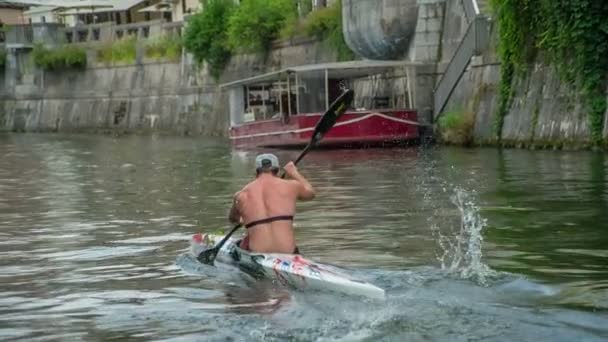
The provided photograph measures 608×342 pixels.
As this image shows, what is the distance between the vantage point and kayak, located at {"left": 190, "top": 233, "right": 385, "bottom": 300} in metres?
11.3

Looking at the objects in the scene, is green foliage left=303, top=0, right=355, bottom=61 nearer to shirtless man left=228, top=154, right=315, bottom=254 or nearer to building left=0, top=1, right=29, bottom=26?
shirtless man left=228, top=154, right=315, bottom=254

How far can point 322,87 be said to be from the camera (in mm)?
37469

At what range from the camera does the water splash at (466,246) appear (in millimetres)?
12680

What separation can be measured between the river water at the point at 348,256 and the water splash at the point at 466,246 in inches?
1.2

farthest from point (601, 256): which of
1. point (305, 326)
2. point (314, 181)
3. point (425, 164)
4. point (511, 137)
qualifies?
point (511, 137)

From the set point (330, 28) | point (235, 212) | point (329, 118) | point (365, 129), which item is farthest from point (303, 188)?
point (330, 28)

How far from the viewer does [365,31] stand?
39438 mm

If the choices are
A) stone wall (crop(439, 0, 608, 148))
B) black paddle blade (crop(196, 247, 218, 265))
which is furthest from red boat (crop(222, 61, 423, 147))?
black paddle blade (crop(196, 247, 218, 265))

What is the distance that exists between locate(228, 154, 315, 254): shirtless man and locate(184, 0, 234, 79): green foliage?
42.5 m

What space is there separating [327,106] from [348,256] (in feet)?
75.7

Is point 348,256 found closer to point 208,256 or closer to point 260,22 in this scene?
point 208,256

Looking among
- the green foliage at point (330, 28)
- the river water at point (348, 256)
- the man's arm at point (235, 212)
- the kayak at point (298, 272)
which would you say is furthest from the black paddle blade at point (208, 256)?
the green foliage at point (330, 28)

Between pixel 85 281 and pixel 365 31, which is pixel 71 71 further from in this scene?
pixel 85 281

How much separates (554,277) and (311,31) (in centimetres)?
3615
